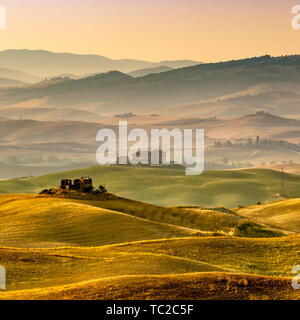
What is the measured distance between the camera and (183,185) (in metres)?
170

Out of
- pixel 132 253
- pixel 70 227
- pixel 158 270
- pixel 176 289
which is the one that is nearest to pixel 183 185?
pixel 70 227

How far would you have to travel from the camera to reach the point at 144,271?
787 inches

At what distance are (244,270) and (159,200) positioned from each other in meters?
135

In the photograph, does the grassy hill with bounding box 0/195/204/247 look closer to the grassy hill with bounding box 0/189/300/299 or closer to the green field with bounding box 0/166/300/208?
the grassy hill with bounding box 0/189/300/299

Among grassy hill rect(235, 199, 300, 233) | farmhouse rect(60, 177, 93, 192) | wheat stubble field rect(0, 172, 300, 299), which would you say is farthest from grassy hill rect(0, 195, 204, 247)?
grassy hill rect(235, 199, 300, 233)

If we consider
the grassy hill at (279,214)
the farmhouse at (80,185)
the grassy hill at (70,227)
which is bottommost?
the grassy hill at (279,214)

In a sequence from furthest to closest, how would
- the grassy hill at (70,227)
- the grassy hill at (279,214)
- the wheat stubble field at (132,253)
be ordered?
the grassy hill at (279,214) → the grassy hill at (70,227) → the wheat stubble field at (132,253)

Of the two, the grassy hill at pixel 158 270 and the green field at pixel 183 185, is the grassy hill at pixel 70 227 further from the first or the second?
the green field at pixel 183 185

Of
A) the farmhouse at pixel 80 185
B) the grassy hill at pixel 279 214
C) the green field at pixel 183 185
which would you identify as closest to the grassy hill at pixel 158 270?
the farmhouse at pixel 80 185

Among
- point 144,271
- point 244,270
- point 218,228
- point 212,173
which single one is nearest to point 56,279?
point 144,271

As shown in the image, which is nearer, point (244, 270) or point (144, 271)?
point (144, 271)

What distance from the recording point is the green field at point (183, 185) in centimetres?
15212
